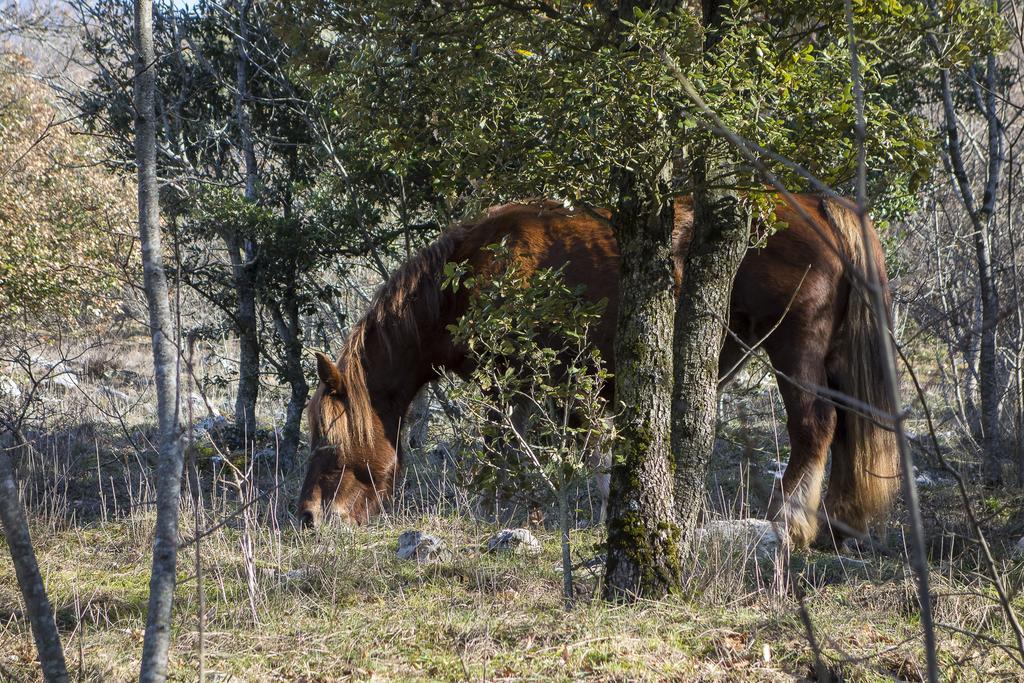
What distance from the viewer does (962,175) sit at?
6484 mm

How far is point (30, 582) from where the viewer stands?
2.72m

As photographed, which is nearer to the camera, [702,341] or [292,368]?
[702,341]

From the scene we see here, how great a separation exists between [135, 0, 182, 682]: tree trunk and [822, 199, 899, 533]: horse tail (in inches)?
154

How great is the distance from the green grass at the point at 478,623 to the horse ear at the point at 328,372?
1.11 meters

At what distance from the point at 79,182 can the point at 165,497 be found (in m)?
9.92

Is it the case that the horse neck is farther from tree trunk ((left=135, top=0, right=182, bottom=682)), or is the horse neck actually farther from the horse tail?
tree trunk ((left=135, top=0, right=182, bottom=682))

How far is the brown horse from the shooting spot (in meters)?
5.24

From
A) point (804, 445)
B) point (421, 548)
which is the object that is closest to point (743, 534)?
point (804, 445)

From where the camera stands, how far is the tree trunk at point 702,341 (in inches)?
160

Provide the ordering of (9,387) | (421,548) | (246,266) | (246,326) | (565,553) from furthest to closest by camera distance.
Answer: (9,387) < (246,326) < (246,266) < (421,548) < (565,553)

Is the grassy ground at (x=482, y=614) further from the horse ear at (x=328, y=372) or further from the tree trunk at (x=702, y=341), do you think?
the horse ear at (x=328, y=372)

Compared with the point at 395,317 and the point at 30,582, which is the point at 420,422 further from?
the point at 30,582

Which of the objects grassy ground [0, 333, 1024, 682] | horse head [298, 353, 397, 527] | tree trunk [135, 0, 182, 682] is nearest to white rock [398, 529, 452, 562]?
grassy ground [0, 333, 1024, 682]

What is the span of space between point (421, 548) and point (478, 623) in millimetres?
1296
